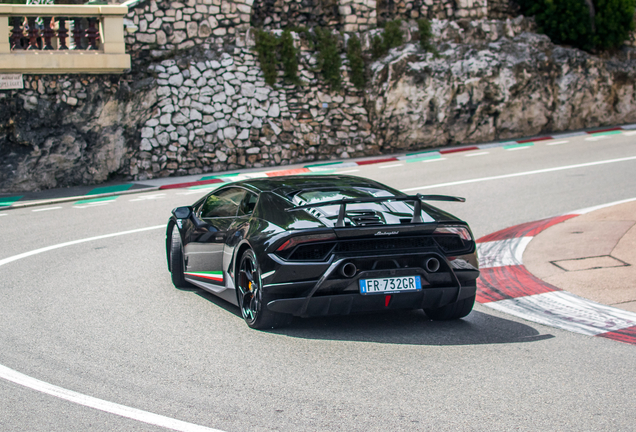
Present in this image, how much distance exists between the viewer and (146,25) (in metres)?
19.2

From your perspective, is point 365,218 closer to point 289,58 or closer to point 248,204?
point 248,204

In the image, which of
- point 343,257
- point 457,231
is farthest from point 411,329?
point 343,257

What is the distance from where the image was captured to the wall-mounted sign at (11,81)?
17.1 m

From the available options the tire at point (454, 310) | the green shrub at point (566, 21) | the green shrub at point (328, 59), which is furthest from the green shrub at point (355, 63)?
the tire at point (454, 310)

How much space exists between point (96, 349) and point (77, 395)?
1060mm

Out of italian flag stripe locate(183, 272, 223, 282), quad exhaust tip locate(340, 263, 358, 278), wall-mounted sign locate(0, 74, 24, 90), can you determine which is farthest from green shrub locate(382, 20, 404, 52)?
quad exhaust tip locate(340, 263, 358, 278)

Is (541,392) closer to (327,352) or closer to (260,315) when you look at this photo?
(327,352)

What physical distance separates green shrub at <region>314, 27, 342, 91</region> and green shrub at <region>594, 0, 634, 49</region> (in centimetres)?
873

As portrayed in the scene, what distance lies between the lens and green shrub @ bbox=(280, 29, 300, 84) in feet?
66.6

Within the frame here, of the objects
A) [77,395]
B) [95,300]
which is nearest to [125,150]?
[95,300]

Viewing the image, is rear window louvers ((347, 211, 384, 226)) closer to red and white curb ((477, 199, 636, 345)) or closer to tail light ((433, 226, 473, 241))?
tail light ((433, 226, 473, 241))

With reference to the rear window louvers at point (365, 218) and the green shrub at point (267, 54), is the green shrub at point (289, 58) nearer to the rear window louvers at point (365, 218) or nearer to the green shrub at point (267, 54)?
the green shrub at point (267, 54)

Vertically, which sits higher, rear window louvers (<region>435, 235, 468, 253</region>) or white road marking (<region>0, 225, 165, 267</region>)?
rear window louvers (<region>435, 235, 468, 253</region>)

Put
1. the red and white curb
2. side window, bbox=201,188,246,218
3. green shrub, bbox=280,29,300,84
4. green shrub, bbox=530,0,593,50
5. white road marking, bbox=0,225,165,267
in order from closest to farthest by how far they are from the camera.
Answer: the red and white curb, side window, bbox=201,188,246,218, white road marking, bbox=0,225,165,267, green shrub, bbox=280,29,300,84, green shrub, bbox=530,0,593,50
